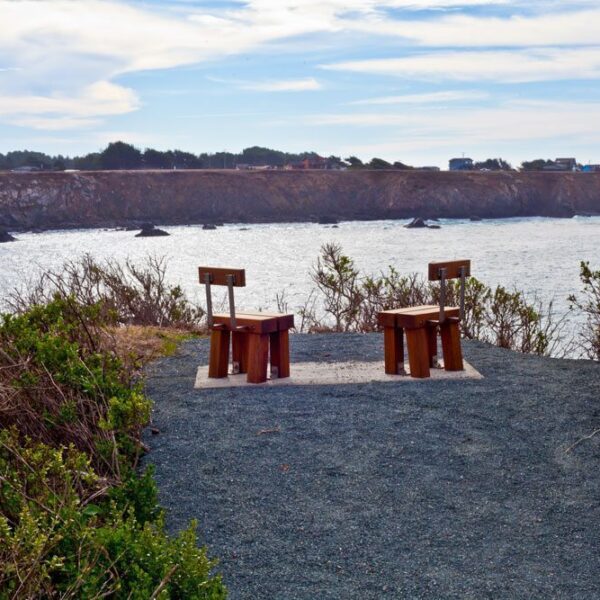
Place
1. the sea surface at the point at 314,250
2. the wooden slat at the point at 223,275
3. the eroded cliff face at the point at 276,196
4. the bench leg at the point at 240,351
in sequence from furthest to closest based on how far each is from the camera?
the eroded cliff face at the point at 276,196
the sea surface at the point at 314,250
the bench leg at the point at 240,351
the wooden slat at the point at 223,275

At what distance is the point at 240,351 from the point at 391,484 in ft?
10.5

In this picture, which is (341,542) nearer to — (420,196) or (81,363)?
(81,363)

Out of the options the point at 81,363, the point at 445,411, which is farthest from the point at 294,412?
the point at 81,363

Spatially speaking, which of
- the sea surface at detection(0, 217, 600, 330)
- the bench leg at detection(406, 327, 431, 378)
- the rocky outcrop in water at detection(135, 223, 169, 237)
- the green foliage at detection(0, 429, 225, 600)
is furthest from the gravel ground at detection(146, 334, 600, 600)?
the rocky outcrop in water at detection(135, 223, 169, 237)

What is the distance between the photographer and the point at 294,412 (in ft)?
23.2

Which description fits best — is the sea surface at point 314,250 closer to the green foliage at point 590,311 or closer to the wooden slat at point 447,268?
the green foliage at point 590,311

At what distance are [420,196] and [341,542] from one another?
111m

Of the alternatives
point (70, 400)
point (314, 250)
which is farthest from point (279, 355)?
point (314, 250)

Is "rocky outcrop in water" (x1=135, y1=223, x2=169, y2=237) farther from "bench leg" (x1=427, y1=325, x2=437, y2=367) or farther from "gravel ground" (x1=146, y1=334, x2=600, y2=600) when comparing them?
"gravel ground" (x1=146, y1=334, x2=600, y2=600)

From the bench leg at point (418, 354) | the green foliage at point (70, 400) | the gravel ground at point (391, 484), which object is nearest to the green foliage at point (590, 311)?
the gravel ground at point (391, 484)

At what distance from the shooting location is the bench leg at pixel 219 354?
8.27 m

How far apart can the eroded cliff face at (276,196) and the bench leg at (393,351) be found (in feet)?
293

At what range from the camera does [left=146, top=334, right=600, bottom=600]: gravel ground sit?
4.52 meters

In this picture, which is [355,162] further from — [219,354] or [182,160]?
[219,354]
